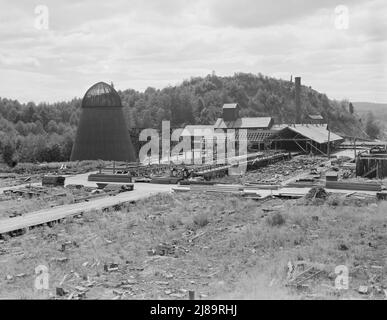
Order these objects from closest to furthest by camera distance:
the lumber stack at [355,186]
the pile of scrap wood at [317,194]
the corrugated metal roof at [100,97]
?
the pile of scrap wood at [317,194] → the lumber stack at [355,186] → the corrugated metal roof at [100,97]

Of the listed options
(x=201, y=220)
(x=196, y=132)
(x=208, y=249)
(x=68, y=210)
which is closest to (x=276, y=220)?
(x=201, y=220)

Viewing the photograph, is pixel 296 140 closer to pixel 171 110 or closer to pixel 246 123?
pixel 246 123

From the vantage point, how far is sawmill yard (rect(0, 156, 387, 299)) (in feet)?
33.4

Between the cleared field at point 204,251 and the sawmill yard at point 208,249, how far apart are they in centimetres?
3

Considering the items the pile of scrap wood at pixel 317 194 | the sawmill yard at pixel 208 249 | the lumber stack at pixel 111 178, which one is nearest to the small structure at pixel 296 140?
the lumber stack at pixel 111 178

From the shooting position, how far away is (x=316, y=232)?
47.5ft

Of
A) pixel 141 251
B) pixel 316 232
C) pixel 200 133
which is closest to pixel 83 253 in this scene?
pixel 141 251

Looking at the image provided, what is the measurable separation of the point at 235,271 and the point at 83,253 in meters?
4.32

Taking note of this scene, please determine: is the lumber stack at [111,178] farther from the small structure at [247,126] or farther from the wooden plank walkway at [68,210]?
the small structure at [247,126]

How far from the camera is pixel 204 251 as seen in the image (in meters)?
13.3

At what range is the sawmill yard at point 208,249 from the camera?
10188 millimetres

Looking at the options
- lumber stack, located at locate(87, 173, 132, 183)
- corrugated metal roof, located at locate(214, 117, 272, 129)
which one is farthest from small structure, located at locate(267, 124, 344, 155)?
lumber stack, located at locate(87, 173, 132, 183)
